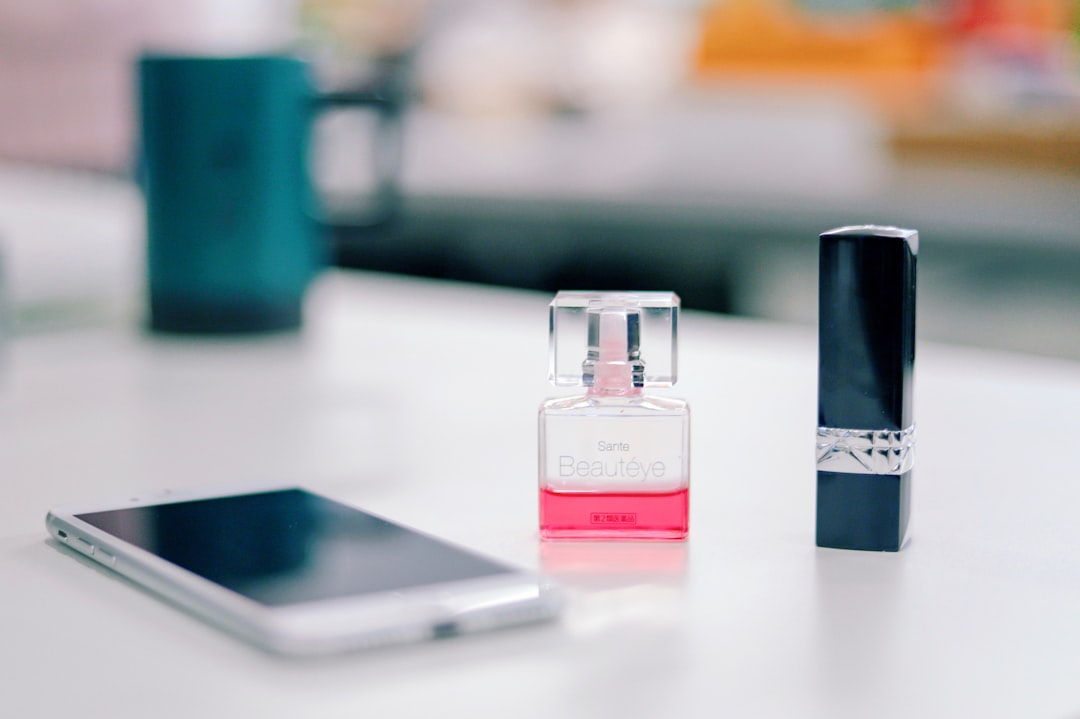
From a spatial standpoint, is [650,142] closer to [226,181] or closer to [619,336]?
[226,181]

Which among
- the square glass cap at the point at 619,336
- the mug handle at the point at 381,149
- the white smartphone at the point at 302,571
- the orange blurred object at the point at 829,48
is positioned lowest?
the white smartphone at the point at 302,571

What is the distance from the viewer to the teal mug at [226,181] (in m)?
0.91

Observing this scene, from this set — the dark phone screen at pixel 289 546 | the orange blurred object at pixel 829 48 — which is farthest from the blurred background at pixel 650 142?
the dark phone screen at pixel 289 546

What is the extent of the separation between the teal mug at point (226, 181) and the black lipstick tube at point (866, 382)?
0.53m

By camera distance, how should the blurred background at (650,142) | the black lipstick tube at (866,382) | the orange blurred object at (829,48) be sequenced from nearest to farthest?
the black lipstick tube at (866,382) < the blurred background at (650,142) < the orange blurred object at (829,48)

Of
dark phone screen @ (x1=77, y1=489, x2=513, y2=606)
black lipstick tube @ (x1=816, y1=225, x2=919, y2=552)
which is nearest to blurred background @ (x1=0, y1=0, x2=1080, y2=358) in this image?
dark phone screen @ (x1=77, y1=489, x2=513, y2=606)

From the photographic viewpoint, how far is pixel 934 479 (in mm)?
585

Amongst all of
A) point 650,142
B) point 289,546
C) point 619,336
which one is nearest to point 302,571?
point 289,546

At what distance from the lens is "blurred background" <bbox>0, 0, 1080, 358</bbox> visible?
1.69 meters

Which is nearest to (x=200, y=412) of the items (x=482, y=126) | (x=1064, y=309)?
(x=1064, y=309)

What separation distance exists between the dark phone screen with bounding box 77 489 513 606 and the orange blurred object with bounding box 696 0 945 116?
6.01ft

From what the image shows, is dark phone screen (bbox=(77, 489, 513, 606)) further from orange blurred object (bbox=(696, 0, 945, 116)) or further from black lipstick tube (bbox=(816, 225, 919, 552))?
orange blurred object (bbox=(696, 0, 945, 116))

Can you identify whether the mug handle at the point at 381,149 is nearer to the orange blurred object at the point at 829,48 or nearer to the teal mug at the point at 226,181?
the teal mug at the point at 226,181

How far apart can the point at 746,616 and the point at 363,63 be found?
254 cm
